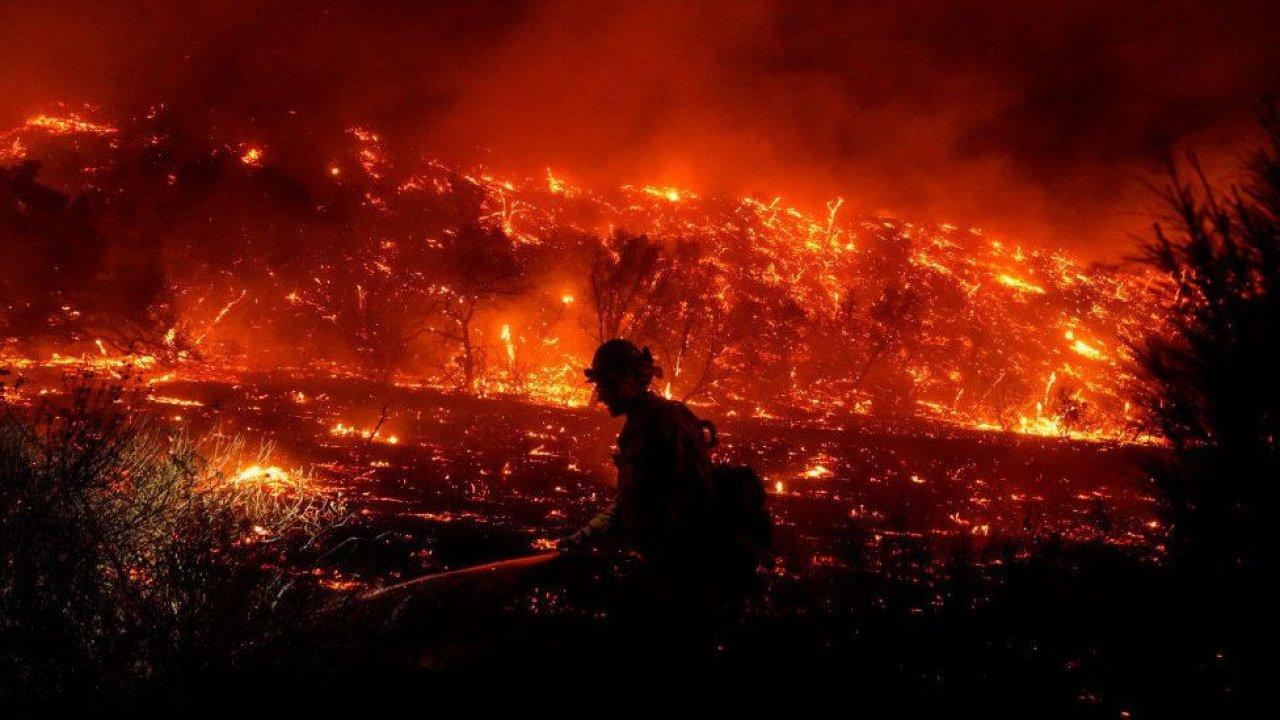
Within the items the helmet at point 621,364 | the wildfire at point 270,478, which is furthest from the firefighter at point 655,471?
the wildfire at point 270,478

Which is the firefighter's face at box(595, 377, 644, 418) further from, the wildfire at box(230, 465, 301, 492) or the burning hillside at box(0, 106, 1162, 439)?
the wildfire at box(230, 465, 301, 492)

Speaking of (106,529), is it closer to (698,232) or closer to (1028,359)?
(698,232)

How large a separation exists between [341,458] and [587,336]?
27.8 metres

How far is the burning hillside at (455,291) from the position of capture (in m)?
17.3

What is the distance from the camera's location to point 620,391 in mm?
3451

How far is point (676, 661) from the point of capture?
317 cm

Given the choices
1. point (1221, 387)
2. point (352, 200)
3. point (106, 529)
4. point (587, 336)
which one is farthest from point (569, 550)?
point (352, 200)

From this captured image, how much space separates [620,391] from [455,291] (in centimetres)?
3362

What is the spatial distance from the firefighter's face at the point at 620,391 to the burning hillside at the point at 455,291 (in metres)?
2.66

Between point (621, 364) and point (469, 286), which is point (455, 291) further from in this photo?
point (621, 364)

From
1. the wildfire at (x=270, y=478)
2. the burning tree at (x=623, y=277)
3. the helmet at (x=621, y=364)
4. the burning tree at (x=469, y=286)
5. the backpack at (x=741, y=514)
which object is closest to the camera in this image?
the backpack at (x=741, y=514)

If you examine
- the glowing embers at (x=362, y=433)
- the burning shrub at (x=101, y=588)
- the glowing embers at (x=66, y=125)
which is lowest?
the burning shrub at (x=101, y=588)

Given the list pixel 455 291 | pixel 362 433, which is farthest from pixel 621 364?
pixel 455 291

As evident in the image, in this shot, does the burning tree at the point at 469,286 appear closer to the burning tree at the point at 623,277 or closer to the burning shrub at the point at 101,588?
the burning tree at the point at 623,277
